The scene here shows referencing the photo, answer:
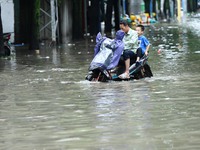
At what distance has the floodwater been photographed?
9.64 metres

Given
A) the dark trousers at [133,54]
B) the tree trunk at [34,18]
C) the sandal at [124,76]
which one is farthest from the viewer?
the tree trunk at [34,18]

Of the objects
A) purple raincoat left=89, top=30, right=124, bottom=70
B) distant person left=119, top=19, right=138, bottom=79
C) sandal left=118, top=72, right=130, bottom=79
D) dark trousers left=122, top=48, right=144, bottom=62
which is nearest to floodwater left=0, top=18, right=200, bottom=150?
sandal left=118, top=72, right=130, bottom=79

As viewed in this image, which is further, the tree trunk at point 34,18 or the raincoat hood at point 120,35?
the tree trunk at point 34,18

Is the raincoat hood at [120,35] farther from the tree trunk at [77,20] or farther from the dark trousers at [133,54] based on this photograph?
the tree trunk at [77,20]

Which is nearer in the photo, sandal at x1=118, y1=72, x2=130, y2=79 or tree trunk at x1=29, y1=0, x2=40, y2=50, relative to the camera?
sandal at x1=118, y1=72, x2=130, y2=79

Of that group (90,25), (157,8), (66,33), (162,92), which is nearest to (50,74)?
(162,92)

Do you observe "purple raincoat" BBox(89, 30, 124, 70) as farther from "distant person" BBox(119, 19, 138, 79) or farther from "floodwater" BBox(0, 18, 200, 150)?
"floodwater" BBox(0, 18, 200, 150)

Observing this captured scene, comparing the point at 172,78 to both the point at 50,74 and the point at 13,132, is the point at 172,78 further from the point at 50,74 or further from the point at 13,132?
the point at 13,132

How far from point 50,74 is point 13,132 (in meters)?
9.37

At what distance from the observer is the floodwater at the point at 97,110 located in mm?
9641

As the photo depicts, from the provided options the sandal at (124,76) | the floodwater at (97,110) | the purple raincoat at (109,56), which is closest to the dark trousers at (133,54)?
the purple raincoat at (109,56)

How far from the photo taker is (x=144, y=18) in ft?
263

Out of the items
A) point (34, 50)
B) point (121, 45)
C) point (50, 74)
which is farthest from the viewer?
point (34, 50)

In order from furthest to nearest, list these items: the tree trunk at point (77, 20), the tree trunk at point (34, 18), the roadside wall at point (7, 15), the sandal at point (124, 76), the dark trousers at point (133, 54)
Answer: the tree trunk at point (77, 20) < the roadside wall at point (7, 15) < the tree trunk at point (34, 18) < the dark trousers at point (133, 54) < the sandal at point (124, 76)
